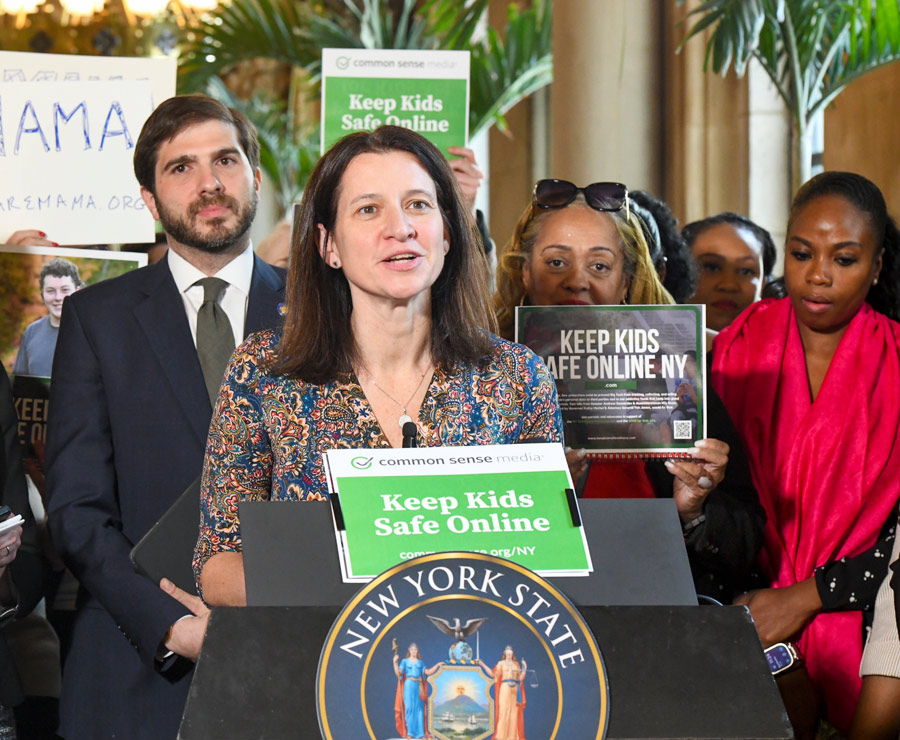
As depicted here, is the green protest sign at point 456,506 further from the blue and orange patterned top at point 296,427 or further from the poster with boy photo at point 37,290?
the poster with boy photo at point 37,290

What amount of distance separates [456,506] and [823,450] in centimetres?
164

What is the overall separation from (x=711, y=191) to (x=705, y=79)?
0.64 metres

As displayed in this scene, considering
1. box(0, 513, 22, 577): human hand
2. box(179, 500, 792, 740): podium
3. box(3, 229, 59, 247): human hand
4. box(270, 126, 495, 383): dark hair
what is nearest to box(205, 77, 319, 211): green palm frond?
box(3, 229, 59, 247): human hand

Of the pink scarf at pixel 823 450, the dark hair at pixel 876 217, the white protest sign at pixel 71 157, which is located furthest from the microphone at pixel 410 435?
the white protest sign at pixel 71 157

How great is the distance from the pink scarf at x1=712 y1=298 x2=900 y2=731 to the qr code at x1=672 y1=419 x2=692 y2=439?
1.52 feet

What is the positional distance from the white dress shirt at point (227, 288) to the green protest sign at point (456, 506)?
1.31 meters

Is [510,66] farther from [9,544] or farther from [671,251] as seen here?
[9,544]

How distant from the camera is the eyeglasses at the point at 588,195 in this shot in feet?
→ 10.4

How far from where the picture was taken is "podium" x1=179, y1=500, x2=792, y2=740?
1505 mm

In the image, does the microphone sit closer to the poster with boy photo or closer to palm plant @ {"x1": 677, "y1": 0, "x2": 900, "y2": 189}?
the poster with boy photo

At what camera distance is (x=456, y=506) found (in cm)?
164

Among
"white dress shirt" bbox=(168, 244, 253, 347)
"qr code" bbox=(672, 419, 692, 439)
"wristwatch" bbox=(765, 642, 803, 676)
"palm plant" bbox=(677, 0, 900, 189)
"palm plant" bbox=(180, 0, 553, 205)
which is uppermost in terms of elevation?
"palm plant" bbox=(180, 0, 553, 205)

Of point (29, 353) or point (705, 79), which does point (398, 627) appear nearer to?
point (29, 353)

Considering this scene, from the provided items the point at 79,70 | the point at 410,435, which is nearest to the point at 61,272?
the point at 79,70
